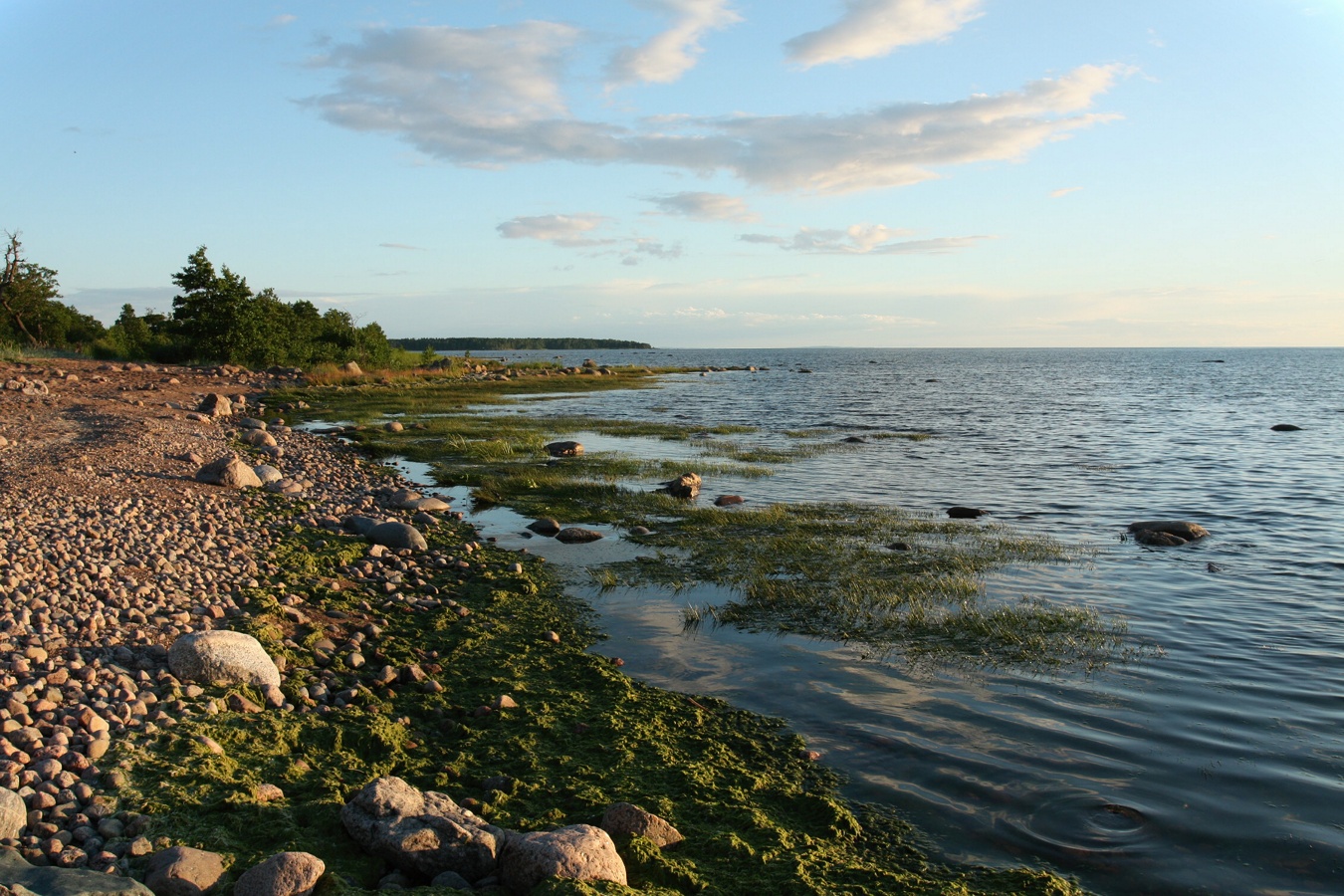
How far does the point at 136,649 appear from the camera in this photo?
8305 millimetres

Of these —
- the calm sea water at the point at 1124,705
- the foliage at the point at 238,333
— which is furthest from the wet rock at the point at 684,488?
the foliage at the point at 238,333

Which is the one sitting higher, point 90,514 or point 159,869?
point 90,514

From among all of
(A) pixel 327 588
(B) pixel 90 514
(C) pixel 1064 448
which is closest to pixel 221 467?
(B) pixel 90 514

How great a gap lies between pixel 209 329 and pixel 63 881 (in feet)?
205

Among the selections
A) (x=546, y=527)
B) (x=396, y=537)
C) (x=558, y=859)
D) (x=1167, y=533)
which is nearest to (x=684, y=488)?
(x=546, y=527)

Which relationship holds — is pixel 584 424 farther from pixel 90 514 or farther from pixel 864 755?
pixel 864 755

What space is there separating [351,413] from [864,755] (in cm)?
3629

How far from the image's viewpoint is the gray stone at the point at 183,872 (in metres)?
5.00

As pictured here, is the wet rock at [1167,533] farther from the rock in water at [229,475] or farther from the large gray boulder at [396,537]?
the rock in water at [229,475]

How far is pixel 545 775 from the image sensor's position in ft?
24.2

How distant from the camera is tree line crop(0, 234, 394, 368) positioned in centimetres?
5741

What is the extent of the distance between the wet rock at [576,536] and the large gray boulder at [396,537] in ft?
9.36

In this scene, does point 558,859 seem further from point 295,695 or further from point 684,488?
point 684,488

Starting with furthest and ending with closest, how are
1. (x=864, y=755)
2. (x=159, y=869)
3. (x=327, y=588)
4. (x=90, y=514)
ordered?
(x=90, y=514) → (x=327, y=588) → (x=864, y=755) → (x=159, y=869)
